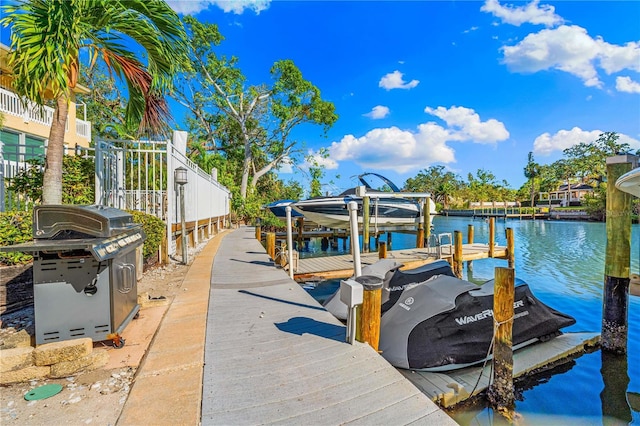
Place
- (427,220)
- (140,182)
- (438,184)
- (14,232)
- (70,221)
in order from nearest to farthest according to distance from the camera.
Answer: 1. (70,221)
2. (14,232)
3. (140,182)
4. (427,220)
5. (438,184)

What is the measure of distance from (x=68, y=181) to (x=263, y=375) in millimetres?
6485

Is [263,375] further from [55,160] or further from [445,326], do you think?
[55,160]

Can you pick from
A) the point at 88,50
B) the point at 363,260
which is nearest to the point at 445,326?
the point at 363,260

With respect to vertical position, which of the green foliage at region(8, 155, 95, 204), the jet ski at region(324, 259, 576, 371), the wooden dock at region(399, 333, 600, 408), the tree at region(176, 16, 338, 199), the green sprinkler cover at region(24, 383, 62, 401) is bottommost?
the wooden dock at region(399, 333, 600, 408)

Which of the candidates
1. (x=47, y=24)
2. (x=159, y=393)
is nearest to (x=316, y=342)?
(x=159, y=393)

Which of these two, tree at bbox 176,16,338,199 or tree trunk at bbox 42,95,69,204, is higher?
tree at bbox 176,16,338,199

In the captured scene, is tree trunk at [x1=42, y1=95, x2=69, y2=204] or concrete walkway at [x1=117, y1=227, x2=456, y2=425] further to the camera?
tree trunk at [x1=42, y1=95, x2=69, y2=204]

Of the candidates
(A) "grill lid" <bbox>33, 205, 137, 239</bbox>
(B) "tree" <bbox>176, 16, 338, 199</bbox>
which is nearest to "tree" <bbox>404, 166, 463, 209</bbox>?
(B) "tree" <bbox>176, 16, 338, 199</bbox>

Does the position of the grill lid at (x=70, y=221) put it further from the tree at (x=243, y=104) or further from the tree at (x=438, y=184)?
the tree at (x=438, y=184)

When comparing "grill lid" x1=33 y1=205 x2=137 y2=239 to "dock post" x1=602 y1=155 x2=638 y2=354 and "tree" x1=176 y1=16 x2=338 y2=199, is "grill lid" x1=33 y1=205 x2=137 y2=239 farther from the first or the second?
"tree" x1=176 y1=16 x2=338 y2=199

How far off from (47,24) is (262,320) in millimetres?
4828

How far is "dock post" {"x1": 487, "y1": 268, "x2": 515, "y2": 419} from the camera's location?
3.74 m

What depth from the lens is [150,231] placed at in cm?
597

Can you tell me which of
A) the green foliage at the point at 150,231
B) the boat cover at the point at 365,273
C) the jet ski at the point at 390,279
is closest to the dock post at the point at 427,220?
the jet ski at the point at 390,279
